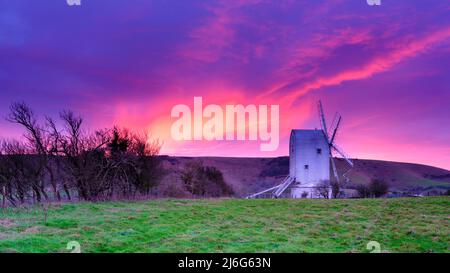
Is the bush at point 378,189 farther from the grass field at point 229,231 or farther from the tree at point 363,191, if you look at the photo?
the grass field at point 229,231

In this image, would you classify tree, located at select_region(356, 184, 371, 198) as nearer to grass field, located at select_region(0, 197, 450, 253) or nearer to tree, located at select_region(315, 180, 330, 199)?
tree, located at select_region(315, 180, 330, 199)

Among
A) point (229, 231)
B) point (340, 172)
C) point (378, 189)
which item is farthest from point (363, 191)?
Answer: point (229, 231)

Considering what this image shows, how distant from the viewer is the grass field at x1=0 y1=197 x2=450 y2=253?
723cm

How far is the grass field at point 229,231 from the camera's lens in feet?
23.7

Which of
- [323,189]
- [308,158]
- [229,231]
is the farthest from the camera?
[308,158]

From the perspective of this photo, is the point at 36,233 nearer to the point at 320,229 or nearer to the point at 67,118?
the point at 320,229

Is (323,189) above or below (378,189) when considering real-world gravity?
below

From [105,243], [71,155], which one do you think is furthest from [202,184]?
[105,243]

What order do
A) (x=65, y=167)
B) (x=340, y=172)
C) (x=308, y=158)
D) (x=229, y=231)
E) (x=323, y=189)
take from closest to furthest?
(x=229, y=231)
(x=65, y=167)
(x=323, y=189)
(x=308, y=158)
(x=340, y=172)

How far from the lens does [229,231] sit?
9.34m

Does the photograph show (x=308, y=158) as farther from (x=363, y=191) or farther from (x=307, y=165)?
(x=363, y=191)

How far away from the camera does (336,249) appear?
7.07 m

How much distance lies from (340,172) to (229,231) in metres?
24.0

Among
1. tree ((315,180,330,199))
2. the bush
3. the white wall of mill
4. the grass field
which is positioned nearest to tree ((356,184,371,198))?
the bush
